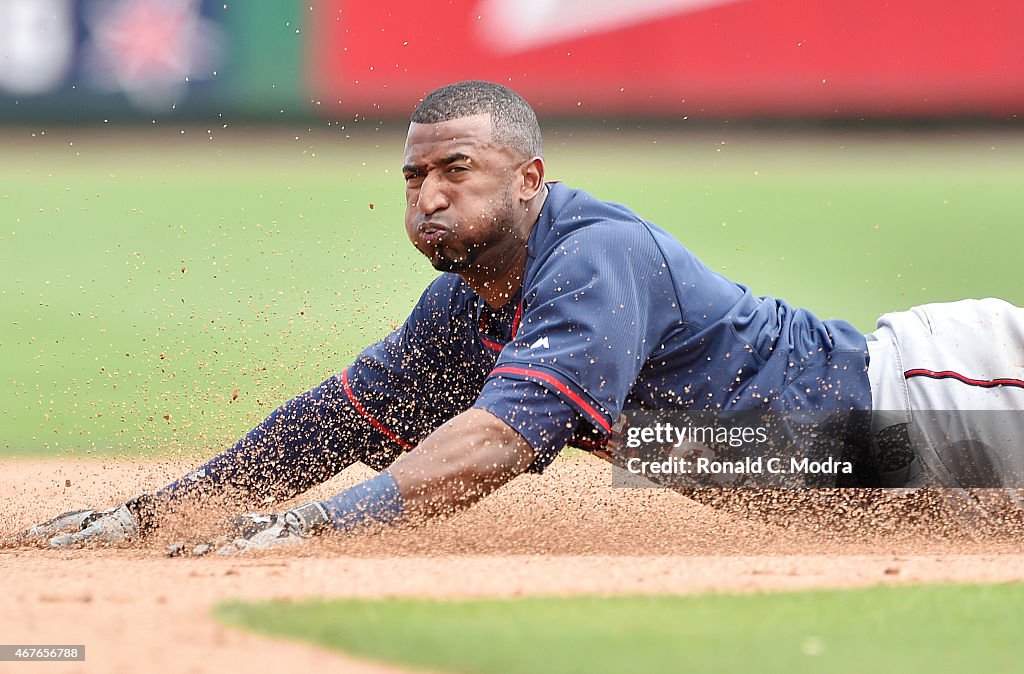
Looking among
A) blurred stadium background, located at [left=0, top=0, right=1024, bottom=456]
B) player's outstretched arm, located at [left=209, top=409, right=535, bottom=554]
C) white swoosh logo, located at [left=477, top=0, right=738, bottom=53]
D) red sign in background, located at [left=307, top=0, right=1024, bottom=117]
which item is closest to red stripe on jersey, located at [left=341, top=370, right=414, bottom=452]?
player's outstretched arm, located at [left=209, top=409, right=535, bottom=554]

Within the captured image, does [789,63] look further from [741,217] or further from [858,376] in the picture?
[858,376]

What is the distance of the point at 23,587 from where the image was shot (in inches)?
103

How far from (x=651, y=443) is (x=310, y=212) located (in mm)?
8222

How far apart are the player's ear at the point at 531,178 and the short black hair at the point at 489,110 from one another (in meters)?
0.02

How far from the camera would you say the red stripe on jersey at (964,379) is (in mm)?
3432

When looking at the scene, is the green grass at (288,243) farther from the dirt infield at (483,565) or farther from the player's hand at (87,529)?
the dirt infield at (483,565)

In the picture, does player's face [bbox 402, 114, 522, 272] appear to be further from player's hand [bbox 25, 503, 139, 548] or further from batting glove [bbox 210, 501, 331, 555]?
player's hand [bbox 25, 503, 139, 548]

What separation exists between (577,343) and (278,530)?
30.8 inches

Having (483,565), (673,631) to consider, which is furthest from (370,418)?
(673,631)

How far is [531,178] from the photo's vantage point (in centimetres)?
330

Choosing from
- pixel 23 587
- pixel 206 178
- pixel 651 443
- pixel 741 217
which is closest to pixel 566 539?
pixel 651 443

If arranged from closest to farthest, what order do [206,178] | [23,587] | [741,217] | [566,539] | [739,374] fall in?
[23,587] < [739,374] < [566,539] < [741,217] < [206,178]

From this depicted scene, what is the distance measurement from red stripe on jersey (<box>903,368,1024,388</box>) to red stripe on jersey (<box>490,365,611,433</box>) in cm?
98

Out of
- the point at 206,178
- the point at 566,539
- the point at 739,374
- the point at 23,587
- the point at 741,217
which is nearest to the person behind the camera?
the point at 23,587
